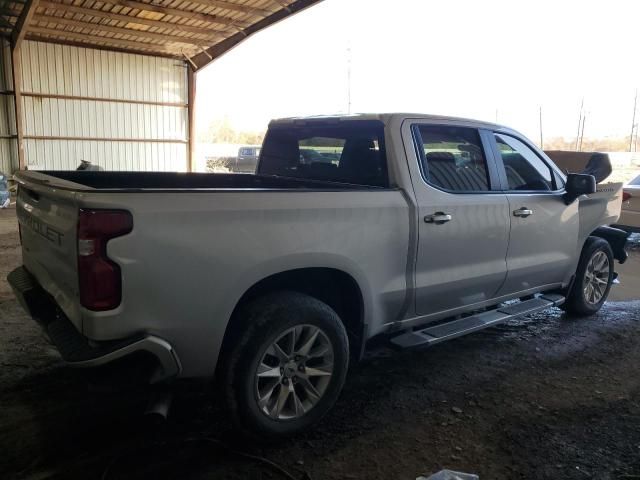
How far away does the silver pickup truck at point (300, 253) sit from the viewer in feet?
8.49

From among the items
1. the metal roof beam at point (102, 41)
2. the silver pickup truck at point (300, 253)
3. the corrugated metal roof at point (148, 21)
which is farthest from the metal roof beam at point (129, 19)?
the silver pickup truck at point (300, 253)

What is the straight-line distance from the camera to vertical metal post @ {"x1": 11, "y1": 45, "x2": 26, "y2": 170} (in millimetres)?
15477

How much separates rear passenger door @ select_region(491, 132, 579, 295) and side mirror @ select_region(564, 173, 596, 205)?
0.08 m

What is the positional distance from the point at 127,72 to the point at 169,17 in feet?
11.9

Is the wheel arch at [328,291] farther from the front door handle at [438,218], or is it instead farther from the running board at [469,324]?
the front door handle at [438,218]

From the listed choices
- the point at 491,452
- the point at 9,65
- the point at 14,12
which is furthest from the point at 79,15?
the point at 491,452

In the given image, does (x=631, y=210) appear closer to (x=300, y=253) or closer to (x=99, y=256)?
(x=300, y=253)

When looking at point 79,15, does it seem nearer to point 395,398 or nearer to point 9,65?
point 9,65

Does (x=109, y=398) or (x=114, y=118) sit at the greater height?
(x=114, y=118)

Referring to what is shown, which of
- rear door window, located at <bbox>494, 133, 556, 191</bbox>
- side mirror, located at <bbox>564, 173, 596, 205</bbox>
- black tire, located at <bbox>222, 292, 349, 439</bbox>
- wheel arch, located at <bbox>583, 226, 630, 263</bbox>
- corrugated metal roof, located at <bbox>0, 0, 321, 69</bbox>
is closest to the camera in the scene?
black tire, located at <bbox>222, 292, 349, 439</bbox>

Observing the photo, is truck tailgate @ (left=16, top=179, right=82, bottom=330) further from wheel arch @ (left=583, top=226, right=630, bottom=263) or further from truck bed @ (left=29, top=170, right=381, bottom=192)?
wheel arch @ (left=583, top=226, right=630, bottom=263)

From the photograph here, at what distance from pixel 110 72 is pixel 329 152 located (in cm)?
1584

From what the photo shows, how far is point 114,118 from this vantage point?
18.1 m

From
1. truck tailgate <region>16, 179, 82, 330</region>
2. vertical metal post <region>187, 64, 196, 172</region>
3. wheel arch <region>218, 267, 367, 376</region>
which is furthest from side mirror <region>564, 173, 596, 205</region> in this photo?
vertical metal post <region>187, 64, 196, 172</region>
